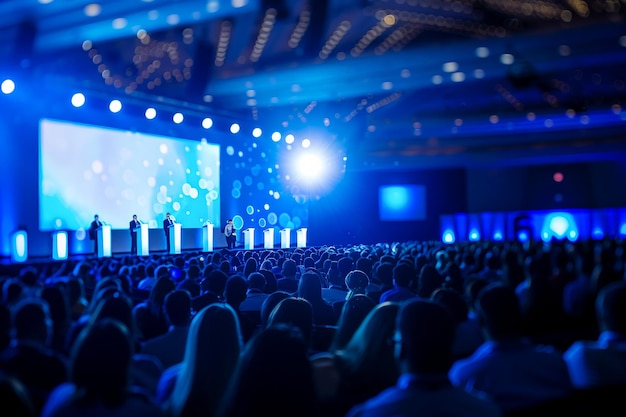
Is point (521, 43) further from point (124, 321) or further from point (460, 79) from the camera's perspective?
point (124, 321)

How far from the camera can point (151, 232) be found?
16281mm

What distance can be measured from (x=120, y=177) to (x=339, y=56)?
5.87 metres

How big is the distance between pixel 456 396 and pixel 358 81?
12.8m

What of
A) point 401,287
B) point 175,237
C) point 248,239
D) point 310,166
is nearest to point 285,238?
point 248,239

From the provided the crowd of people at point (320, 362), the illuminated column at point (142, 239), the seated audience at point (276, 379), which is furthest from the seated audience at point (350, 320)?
the illuminated column at point (142, 239)

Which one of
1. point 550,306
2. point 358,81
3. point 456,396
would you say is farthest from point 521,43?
point 456,396

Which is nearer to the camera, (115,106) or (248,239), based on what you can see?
(115,106)

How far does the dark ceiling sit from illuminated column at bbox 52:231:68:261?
10.5 ft

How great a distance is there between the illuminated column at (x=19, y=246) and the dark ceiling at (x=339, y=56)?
3277 millimetres

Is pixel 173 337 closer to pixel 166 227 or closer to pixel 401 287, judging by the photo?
pixel 401 287

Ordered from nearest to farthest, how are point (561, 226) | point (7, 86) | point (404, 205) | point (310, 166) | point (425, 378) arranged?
point (425, 378), point (7, 86), point (310, 166), point (561, 226), point (404, 205)

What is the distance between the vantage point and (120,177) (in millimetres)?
14688

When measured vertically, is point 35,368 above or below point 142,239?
below

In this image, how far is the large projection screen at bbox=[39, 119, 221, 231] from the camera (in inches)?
537
